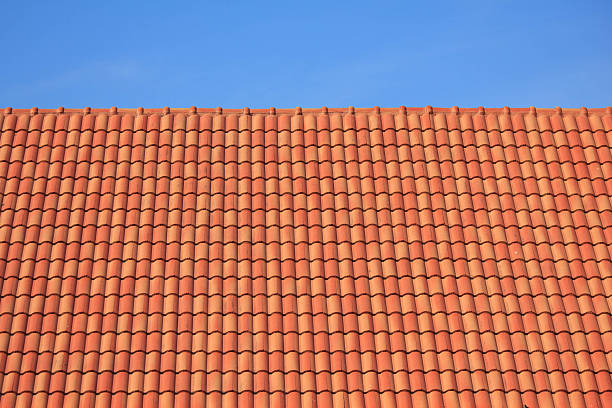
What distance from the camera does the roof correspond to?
9531 mm

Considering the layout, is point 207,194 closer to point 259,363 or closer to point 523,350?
point 259,363

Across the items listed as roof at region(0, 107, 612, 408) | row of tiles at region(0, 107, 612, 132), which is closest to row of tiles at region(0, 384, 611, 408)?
roof at region(0, 107, 612, 408)

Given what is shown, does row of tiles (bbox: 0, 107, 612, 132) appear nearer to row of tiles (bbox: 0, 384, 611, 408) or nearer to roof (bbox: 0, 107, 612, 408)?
roof (bbox: 0, 107, 612, 408)

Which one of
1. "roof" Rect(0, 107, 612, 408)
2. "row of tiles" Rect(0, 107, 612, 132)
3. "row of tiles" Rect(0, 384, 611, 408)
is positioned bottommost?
"row of tiles" Rect(0, 384, 611, 408)

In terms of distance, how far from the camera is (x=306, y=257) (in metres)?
10.7

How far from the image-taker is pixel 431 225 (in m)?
11.1

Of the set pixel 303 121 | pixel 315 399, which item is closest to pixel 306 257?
pixel 315 399

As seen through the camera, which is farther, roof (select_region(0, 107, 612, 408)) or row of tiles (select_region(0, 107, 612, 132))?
row of tiles (select_region(0, 107, 612, 132))

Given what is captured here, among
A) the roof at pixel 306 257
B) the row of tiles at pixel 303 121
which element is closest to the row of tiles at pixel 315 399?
the roof at pixel 306 257

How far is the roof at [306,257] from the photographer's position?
953 cm

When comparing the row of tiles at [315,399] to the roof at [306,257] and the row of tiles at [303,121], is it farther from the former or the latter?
→ the row of tiles at [303,121]

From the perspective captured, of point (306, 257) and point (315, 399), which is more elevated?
point (306, 257)

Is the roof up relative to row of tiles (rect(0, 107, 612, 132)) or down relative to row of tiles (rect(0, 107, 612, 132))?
down

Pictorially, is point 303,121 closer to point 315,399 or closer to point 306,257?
point 306,257
